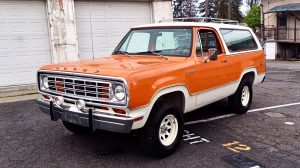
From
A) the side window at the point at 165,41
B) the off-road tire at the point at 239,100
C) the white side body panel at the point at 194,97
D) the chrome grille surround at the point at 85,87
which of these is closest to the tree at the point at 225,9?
the white side body panel at the point at 194,97

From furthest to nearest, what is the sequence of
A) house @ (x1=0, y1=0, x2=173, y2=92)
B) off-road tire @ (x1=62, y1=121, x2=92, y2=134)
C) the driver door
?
1. house @ (x1=0, y1=0, x2=173, y2=92)
2. off-road tire @ (x1=62, y1=121, x2=92, y2=134)
3. the driver door

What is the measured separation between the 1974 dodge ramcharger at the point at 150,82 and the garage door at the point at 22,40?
6.08m

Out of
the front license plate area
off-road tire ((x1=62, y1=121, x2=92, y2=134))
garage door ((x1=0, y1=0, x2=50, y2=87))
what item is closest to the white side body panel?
the front license plate area

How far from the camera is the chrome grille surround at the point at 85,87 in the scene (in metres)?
4.22

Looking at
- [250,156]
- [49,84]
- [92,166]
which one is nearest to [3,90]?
[49,84]

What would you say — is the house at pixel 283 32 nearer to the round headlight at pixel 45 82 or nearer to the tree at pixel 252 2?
the round headlight at pixel 45 82

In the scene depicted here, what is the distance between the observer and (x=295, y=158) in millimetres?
4754

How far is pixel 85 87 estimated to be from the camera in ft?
14.8

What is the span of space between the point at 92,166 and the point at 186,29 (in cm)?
272

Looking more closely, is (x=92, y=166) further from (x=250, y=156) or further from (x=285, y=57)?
(x=285, y=57)

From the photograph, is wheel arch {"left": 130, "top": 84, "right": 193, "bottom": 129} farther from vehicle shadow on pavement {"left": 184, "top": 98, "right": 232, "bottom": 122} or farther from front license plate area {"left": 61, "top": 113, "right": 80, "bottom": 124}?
vehicle shadow on pavement {"left": 184, "top": 98, "right": 232, "bottom": 122}

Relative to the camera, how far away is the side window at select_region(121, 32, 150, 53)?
5.86 metres

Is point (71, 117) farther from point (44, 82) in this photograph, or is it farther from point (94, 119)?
point (44, 82)

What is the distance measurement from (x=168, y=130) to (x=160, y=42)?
1.61 m
